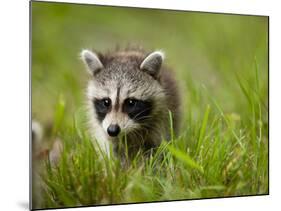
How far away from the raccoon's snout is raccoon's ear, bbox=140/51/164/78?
0.55m

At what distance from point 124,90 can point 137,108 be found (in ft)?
0.55

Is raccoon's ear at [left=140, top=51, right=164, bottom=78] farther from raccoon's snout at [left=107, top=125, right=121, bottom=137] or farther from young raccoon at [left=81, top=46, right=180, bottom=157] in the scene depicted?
raccoon's snout at [left=107, top=125, right=121, bottom=137]

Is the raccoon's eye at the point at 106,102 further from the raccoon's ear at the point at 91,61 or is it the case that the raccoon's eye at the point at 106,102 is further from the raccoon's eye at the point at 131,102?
the raccoon's ear at the point at 91,61

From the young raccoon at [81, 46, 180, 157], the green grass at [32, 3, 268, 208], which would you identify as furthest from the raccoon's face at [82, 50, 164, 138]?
the green grass at [32, 3, 268, 208]

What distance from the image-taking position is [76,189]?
4.14 meters

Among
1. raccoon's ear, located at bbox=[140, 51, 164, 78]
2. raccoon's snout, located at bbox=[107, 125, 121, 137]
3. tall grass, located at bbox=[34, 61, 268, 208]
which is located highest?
raccoon's ear, located at bbox=[140, 51, 164, 78]

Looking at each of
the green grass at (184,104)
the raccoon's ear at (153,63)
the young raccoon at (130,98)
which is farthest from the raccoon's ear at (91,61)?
the raccoon's ear at (153,63)

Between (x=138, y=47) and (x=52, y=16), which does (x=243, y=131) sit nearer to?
(x=138, y=47)

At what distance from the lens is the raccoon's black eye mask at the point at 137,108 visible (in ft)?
13.9

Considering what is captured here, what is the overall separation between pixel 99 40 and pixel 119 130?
3.07ft

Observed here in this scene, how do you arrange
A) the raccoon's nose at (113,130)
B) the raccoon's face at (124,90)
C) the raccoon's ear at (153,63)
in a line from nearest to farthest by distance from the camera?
the raccoon's nose at (113,130)
the raccoon's face at (124,90)
the raccoon's ear at (153,63)

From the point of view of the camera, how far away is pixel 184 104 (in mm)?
4777

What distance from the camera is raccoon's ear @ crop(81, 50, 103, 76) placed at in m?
4.38

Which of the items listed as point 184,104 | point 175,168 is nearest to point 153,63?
point 184,104
